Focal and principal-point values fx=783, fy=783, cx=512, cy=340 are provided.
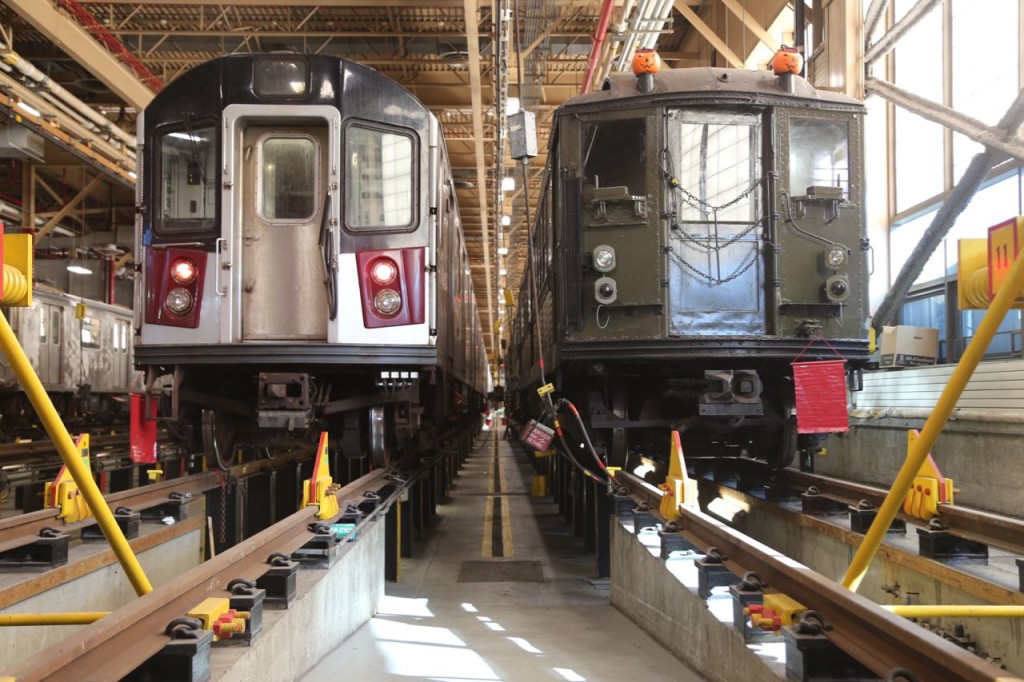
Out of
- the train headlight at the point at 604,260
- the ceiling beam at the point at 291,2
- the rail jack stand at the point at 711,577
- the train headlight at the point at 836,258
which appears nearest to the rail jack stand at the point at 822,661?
the rail jack stand at the point at 711,577

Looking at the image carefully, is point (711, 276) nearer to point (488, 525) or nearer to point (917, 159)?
point (488, 525)

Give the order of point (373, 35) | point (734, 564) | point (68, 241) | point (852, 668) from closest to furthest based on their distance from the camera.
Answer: point (852, 668), point (734, 564), point (373, 35), point (68, 241)

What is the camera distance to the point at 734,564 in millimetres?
3469

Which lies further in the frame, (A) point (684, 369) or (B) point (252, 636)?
(A) point (684, 369)

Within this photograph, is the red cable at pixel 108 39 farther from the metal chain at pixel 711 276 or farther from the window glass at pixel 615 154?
the metal chain at pixel 711 276

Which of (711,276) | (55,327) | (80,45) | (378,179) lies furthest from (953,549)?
(55,327)

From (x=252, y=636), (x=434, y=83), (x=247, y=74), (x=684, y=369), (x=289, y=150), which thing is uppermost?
(x=434, y=83)

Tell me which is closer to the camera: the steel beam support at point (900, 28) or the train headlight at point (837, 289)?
the train headlight at point (837, 289)

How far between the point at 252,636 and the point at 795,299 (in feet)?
13.9

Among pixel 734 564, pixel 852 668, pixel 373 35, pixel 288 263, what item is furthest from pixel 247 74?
pixel 373 35

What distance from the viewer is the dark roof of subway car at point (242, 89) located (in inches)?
217

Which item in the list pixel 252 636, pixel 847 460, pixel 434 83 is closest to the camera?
pixel 252 636

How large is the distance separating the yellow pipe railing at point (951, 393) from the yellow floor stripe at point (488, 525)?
5.48 metres

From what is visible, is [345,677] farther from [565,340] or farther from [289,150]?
[289,150]
